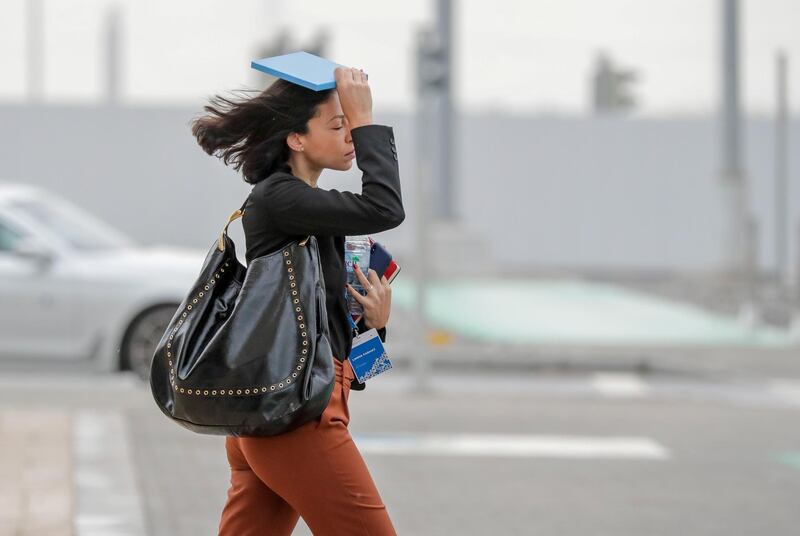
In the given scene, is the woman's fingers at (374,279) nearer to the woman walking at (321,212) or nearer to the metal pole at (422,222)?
the woman walking at (321,212)

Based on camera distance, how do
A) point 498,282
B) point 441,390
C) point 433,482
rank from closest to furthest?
point 433,482
point 441,390
point 498,282

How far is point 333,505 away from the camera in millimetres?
3379

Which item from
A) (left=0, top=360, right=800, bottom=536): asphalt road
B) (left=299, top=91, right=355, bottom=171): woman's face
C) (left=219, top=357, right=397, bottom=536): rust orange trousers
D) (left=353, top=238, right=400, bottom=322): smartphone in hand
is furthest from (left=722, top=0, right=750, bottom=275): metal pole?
(left=219, top=357, right=397, bottom=536): rust orange trousers

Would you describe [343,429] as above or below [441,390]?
above

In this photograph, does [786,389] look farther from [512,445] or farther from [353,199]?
[353,199]

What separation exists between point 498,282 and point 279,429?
22922mm

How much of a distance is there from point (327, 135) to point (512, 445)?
5.72 metres

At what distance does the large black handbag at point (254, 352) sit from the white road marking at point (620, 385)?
849 centimetres

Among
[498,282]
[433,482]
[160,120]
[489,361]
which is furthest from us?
[160,120]

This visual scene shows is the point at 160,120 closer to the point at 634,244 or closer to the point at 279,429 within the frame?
the point at 634,244

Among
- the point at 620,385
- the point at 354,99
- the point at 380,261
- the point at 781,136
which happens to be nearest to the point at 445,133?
the point at 781,136

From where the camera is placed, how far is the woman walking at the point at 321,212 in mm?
3377

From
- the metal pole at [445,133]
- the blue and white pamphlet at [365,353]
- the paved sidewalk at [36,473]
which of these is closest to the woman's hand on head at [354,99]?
the blue and white pamphlet at [365,353]

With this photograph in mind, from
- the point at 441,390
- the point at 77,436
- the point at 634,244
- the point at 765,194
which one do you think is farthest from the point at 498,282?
the point at 77,436
